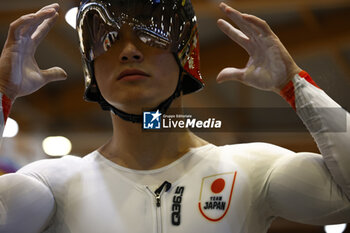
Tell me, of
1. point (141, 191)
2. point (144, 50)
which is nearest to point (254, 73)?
point (144, 50)

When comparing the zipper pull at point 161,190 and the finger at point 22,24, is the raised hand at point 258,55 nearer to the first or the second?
the zipper pull at point 161,190

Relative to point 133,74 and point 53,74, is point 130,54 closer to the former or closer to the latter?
point 133,74

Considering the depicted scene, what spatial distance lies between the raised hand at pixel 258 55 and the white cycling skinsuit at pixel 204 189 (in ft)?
0.18

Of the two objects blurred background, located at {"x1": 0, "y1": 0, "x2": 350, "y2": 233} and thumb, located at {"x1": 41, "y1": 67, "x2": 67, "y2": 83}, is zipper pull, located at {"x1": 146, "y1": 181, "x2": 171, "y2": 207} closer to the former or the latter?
blurred background, located at {"x1": 0, "y1": 0, "x2": 350, "y2": 233}

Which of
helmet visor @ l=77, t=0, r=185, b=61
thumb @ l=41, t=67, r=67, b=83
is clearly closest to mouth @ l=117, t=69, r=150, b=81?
helmet visor @ l=77, t=0, r=185, b=61

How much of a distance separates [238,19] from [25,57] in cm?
75

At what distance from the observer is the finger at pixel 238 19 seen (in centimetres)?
174

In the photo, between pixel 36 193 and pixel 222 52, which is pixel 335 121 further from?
pixel 36 193

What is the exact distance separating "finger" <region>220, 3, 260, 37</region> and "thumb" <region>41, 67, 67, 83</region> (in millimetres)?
608

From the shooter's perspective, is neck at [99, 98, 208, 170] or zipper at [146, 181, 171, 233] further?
neck at [99, 98, 208, 170]

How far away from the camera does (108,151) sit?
6.41 ft

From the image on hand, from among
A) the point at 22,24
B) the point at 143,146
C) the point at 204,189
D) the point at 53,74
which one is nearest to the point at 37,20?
the point at 22,24

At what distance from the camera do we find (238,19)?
1746 millimetres

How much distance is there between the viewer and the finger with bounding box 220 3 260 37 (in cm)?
174
